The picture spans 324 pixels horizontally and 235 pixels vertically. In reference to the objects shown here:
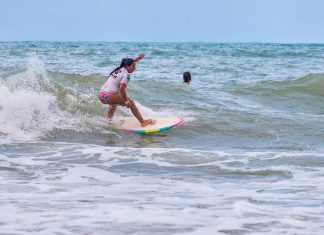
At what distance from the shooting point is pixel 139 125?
452 inches

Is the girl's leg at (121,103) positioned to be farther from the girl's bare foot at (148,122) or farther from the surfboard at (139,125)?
the surfboard at (139,125)

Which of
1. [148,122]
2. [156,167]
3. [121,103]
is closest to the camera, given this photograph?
[156,167]

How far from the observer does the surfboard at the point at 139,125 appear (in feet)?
36.8

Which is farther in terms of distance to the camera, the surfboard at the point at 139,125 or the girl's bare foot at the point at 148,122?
the girl's bare foot at the point at 148,122

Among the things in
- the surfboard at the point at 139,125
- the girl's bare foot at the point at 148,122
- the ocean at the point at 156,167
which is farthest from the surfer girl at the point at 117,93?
the ocean at the point at 156,167

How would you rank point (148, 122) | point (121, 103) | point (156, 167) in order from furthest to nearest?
point (148, 122) < point (121, 103) < point (156, 167)

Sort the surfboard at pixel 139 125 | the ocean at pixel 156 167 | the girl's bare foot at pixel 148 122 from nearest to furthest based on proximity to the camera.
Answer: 1. the ocean at pixel 156 167
2. the surfboard at pixel 139 125
3. the girl's bare foot at pixel 148 122

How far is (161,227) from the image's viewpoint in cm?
506

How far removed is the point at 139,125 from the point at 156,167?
3.62 meters

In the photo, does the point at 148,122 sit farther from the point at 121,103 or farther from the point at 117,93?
the point at 117,93

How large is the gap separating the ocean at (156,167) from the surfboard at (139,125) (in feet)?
0.44

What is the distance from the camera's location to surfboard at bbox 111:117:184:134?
1122cm

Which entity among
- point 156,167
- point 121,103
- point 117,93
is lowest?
point 156,167

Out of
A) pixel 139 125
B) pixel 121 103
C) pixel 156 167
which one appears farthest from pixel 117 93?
pixel 156 167
